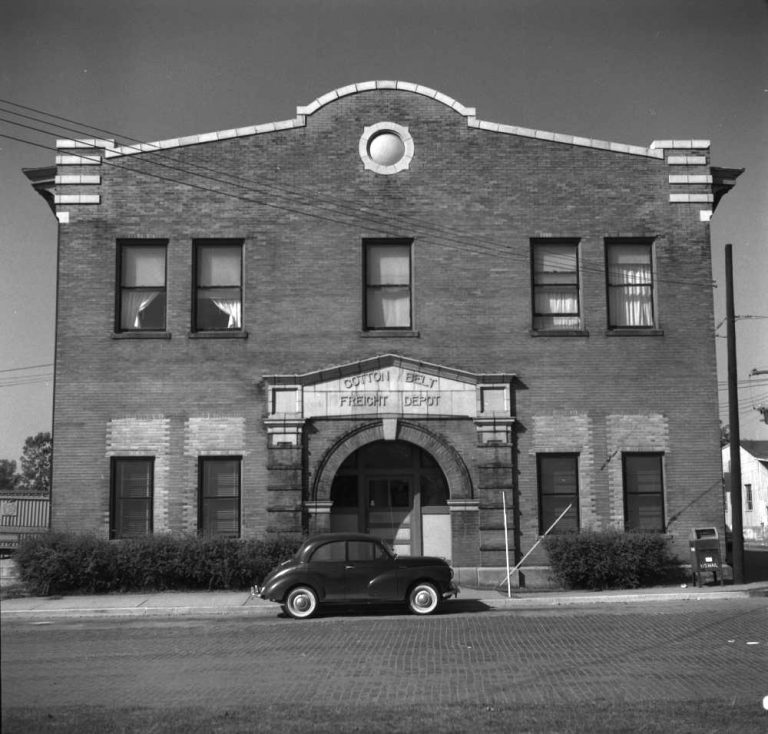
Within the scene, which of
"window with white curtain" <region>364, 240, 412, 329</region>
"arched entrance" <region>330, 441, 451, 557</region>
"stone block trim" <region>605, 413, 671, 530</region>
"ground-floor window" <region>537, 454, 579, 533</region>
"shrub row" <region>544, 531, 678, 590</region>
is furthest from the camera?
"window with white curtain" <region>364, 240, 412, 329</region>

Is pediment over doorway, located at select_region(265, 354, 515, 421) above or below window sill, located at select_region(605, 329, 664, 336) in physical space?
below

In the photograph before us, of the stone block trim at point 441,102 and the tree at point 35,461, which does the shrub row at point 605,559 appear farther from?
the tree at point 35,461

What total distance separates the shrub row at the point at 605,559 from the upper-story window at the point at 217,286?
28.9 ft

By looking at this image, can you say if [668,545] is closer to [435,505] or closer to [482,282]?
[435,505]

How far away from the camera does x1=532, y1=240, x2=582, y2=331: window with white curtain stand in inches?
960

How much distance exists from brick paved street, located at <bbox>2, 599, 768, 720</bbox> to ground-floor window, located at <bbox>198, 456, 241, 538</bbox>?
4.93 meters

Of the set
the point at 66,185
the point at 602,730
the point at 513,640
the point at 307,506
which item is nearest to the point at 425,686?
the point at 602,730

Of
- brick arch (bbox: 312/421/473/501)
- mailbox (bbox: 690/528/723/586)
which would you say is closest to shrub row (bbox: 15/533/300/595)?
brick arch (bbox: 312/421/473/501)

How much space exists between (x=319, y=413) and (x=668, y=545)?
27.1 feet

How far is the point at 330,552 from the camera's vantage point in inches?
739

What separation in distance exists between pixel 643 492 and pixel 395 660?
12107 millimetres

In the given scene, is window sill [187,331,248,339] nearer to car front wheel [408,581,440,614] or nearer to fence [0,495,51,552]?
car front wheel [408,581,440,614]

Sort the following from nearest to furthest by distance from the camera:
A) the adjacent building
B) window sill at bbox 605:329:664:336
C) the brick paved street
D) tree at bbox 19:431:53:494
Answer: the brick paved street < window sill at bbox 605:329:664:336 < the adjacent building < tree at bbox 19:431:53:494

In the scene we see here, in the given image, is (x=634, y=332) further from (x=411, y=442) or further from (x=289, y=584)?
(x=289, y=584)
